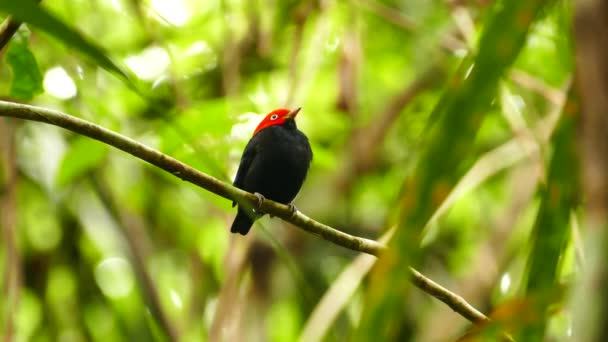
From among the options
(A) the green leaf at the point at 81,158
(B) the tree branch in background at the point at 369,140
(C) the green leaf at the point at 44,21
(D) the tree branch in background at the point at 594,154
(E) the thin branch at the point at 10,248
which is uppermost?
(B) the tree branch in background at the point at 369,140

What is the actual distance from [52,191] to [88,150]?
508mm

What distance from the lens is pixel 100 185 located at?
10.5 ft

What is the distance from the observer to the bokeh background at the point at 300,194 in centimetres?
72

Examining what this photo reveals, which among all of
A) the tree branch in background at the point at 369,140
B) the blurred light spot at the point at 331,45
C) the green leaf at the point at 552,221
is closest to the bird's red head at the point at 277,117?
the tree branch in background at the point at 369,140

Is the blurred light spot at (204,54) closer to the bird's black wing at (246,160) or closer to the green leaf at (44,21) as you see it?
the bird's black wing at (246,160)

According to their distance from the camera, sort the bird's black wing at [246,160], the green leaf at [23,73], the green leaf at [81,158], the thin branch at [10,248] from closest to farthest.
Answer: the green leaf at [23,73] → the thin branch at [10,248] → the green leaf at [81,158] → the bird's black wing at [246,160]

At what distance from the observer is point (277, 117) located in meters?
4.09

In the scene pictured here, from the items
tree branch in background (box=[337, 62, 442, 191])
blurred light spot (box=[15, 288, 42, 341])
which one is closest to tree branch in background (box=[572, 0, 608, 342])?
tree branch in background (box=[337, 62, 442, 191])

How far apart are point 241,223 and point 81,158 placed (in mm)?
1316

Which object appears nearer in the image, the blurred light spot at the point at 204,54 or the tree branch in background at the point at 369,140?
the tree branch in background at the point at 369,140

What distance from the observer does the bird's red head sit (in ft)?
12.7

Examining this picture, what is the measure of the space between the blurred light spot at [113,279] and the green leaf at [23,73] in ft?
5.89

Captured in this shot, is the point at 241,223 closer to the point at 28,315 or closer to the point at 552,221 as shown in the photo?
the point at 28,315

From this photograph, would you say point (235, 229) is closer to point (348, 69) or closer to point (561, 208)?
point (348, 69)
